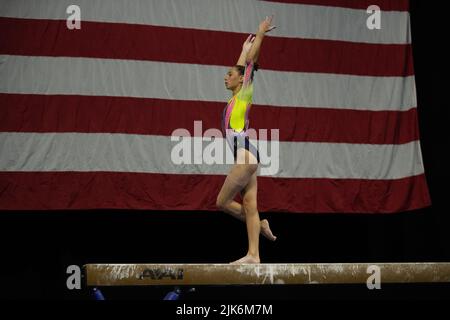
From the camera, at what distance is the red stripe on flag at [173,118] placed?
6398mm

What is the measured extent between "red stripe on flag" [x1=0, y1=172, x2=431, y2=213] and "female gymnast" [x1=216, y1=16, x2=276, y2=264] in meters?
1.30

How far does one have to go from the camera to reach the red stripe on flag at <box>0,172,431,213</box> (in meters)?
6.31

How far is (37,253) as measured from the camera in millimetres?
6465

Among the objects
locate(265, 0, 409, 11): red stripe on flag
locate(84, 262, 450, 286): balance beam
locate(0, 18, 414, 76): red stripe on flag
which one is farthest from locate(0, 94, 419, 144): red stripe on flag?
locate(84, 262, 450, 286): balance beam

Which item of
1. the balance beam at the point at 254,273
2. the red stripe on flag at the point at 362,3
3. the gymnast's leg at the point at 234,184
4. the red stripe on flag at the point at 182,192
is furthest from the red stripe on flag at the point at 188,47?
the balance beam at the point at 254,273

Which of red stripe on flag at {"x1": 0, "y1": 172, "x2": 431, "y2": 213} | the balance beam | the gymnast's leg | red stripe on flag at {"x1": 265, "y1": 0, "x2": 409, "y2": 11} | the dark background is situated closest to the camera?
the balance beam

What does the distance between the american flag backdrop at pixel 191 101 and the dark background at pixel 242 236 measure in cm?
34

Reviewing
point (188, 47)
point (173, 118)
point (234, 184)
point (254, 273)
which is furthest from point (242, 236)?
point (254, 273)

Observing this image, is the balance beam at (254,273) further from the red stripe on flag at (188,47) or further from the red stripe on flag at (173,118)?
the red stripe on flag at (188,47)

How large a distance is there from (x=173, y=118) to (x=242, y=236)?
1451 millimetres

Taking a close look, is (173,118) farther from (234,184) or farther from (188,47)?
(234,184)

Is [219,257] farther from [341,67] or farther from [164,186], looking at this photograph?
[341,67]

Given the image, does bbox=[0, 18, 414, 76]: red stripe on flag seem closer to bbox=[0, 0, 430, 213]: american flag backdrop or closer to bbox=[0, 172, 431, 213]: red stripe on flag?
bbox=[0, 0, 430, 213]: american flag backdrop

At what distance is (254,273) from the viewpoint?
4871 mm
